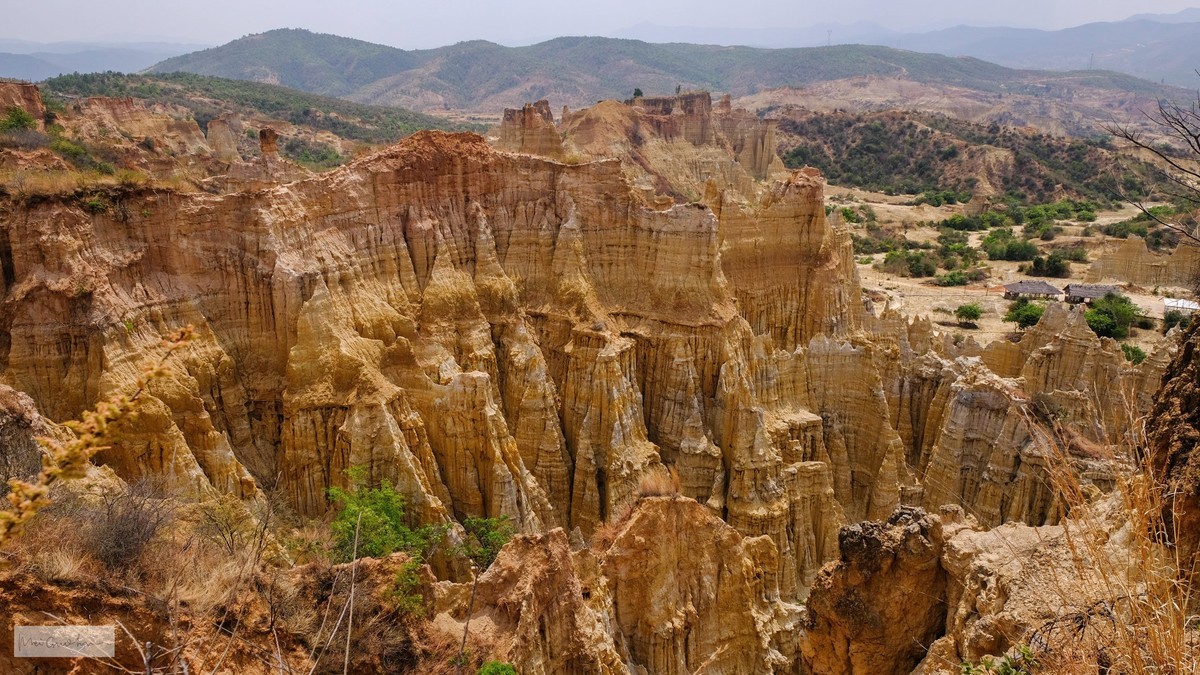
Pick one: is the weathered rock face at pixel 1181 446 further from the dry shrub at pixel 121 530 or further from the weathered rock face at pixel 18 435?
the weathered rock face at pixel 18 435

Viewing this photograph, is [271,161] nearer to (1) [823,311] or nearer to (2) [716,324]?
(2) [716,324]

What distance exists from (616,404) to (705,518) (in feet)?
17.8

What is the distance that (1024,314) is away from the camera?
5119 centimetres

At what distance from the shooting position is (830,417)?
24.6 meters

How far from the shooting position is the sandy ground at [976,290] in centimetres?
5205

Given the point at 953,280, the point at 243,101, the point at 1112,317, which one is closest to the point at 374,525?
the point at 1112,317

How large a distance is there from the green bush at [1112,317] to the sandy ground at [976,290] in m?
0.93

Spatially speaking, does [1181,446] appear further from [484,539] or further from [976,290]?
[976,290]

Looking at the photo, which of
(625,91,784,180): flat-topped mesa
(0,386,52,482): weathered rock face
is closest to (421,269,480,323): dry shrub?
(0,386,52,482): weathered rock face

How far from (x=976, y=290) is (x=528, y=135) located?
40.2 meters

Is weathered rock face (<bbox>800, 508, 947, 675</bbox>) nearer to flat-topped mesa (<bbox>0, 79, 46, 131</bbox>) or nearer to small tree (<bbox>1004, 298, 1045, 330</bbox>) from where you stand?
small tree (<bbox>1004, 298, 1045, 330</bbox>)

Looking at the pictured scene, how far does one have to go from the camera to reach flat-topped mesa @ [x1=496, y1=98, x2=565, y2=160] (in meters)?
46.9

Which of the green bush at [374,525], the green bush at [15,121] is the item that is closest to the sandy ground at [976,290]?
the green bush at [374,525]

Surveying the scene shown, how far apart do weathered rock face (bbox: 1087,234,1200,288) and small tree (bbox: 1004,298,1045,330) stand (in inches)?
538
